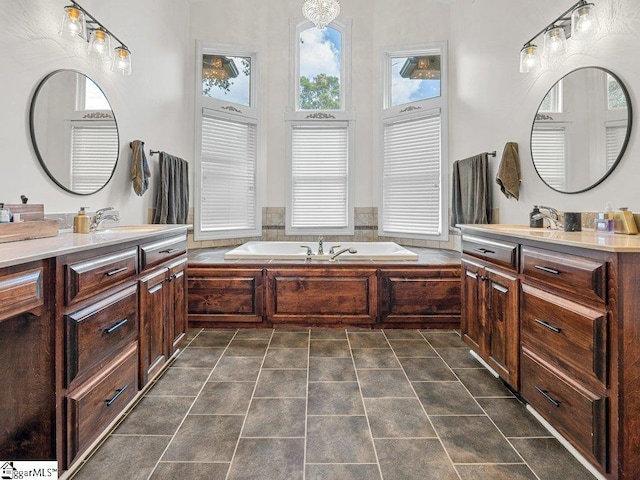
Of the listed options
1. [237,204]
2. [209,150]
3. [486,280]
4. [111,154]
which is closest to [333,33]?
[209,150]

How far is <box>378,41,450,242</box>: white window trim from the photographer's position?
3.90 meters

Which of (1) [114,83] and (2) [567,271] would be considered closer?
(2) [567,271]

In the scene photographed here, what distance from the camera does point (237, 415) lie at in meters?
1.74

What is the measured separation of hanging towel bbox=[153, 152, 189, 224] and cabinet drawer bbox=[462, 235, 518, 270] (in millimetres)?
2594

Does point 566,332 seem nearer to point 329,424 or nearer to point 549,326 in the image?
point 549,326

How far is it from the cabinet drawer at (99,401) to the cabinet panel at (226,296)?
1226 millimetres

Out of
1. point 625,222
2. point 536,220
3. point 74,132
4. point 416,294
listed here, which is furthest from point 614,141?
point 74,132

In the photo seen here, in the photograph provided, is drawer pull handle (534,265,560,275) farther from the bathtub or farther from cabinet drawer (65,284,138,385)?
cabinet drawer (65,284,138,385)

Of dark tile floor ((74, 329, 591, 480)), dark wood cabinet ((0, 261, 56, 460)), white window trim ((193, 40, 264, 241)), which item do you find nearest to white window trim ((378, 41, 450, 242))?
white window trim ((193, 40, 264, 241))

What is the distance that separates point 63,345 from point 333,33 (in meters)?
4.39

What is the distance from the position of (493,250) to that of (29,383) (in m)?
2.23

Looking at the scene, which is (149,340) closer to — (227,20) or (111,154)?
(111,154)

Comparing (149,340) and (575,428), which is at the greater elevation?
(149,340)

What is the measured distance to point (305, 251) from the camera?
12.8 ft
